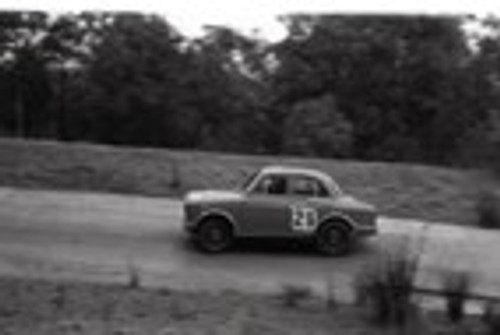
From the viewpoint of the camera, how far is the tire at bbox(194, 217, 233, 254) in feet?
40.3

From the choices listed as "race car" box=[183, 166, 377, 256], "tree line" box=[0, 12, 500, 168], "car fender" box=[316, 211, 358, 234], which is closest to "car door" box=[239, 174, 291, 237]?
"race car" box=[183, 166, 377, 256]

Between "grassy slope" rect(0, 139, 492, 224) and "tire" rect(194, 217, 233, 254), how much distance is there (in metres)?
4.81

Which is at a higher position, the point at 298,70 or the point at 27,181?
the point at 298,70

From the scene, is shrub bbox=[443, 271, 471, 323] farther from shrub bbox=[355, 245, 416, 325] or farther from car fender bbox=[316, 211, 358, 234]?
car fender bbox=[316, 211, 358, 234]

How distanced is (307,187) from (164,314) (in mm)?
5073

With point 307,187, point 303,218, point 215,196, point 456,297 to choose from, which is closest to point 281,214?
point 303,218

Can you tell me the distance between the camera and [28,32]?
36.3m

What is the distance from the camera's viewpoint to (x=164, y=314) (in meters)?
8.26

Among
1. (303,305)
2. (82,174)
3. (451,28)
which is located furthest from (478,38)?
(303,305)

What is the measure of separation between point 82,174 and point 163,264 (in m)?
7.31

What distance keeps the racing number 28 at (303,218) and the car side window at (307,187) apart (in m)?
0.28

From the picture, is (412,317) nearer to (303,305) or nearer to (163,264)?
(303,305)

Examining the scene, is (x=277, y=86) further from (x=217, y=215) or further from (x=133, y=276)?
(x=133, y=276)

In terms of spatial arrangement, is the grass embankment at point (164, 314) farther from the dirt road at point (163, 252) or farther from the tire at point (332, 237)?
the tire at point (332, 237)
